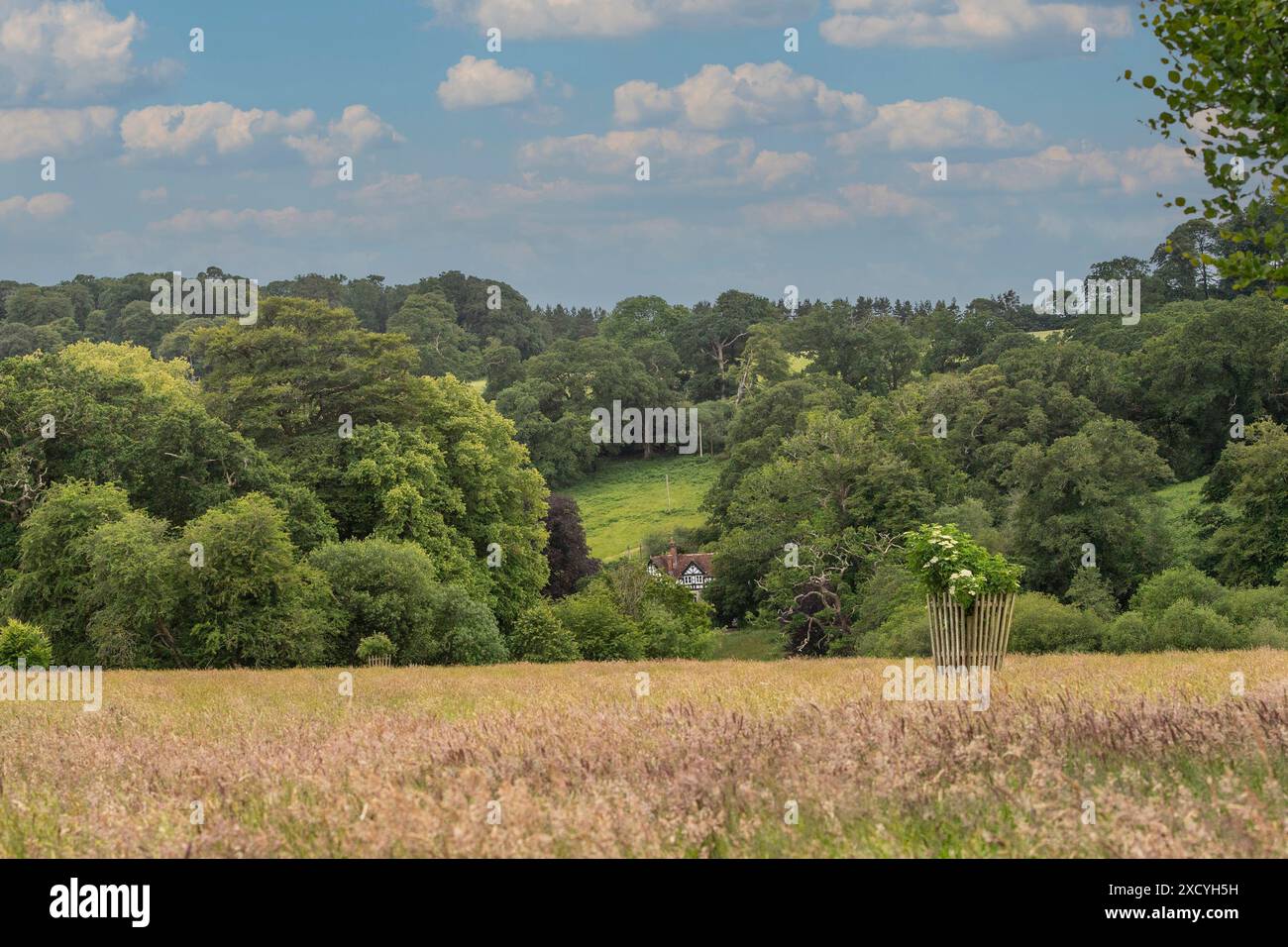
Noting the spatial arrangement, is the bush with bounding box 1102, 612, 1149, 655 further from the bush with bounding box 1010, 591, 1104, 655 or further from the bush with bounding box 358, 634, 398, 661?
the bush with bounding box 358, 634, 398, 661

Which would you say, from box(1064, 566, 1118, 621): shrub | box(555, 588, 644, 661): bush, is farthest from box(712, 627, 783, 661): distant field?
box(1064, 566, 1118, 621): shrub

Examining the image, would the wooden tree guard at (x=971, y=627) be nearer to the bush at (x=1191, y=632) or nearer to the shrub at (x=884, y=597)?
the bush at (x=1191, y=632)

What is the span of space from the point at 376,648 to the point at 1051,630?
21.6m

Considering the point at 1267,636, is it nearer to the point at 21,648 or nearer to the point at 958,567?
the point at 958,567

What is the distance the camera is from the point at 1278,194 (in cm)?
910

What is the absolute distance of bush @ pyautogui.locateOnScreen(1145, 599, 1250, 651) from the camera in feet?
116

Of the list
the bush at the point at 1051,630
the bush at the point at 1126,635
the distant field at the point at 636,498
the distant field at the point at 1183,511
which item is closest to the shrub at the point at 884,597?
the distant field at the point at 1183,511

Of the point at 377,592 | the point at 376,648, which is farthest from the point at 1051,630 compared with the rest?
the point at 377,592

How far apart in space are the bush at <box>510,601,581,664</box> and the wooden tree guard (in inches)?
1431

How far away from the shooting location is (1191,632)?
118 feet

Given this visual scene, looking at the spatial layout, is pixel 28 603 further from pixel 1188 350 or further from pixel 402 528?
pixel 1188 350

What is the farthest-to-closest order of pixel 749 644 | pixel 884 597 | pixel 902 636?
pixel 749 644, pixel 884 597, pixel 902 636

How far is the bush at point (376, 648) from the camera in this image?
43250mm
